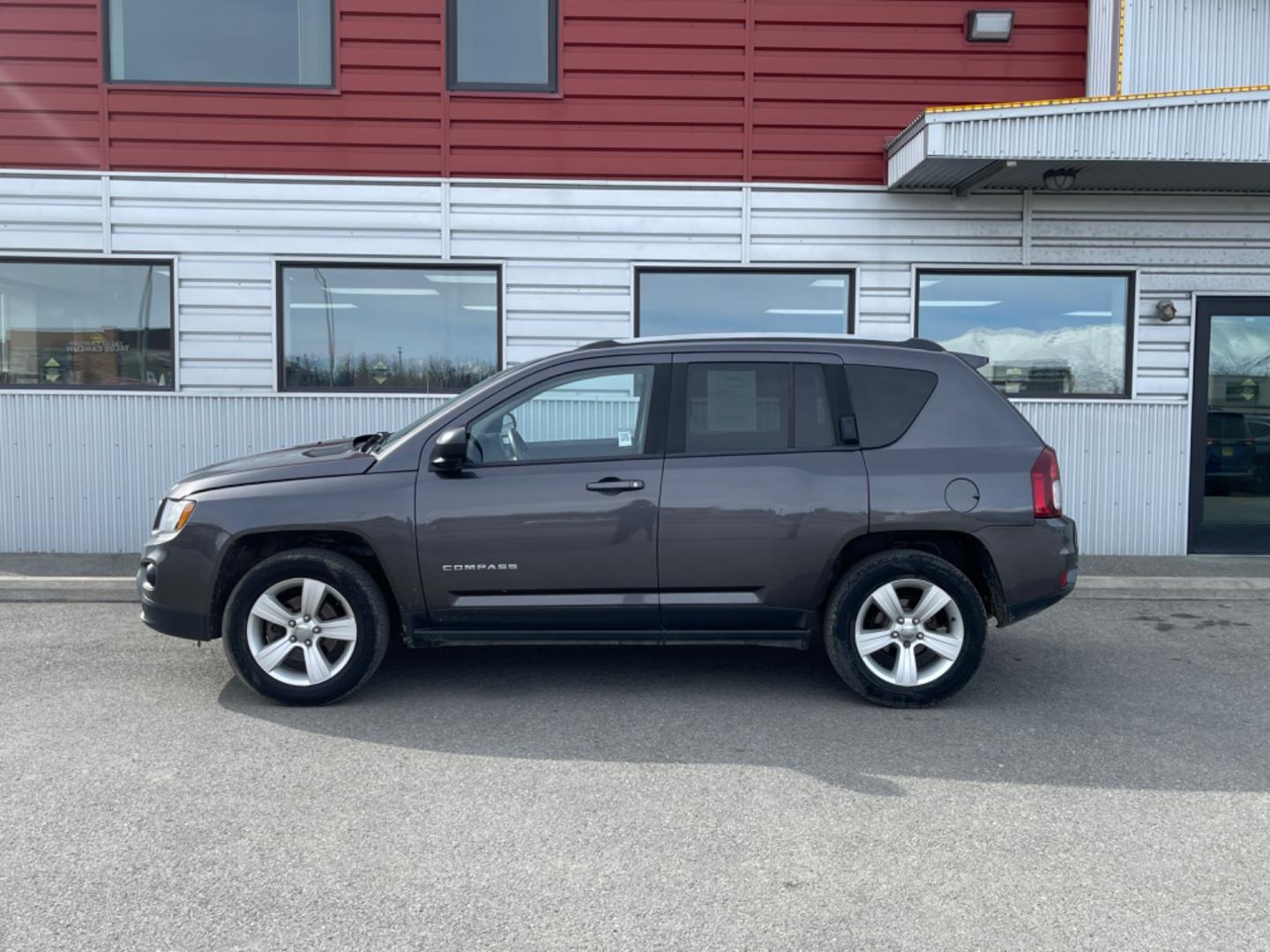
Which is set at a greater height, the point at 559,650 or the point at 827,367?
the point at 827,367

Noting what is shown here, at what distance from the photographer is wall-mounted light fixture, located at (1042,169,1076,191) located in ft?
29.3

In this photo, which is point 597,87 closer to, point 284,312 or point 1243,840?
point 284,312

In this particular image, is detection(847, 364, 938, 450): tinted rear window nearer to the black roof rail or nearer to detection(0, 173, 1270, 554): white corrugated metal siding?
the black roof rail

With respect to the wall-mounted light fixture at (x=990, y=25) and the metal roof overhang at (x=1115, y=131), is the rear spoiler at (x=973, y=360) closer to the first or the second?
the metal roof overhang at (x=1115, y=131)

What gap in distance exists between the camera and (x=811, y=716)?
531 cm

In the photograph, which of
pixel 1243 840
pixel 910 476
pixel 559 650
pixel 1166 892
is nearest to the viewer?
pixel 1166 892

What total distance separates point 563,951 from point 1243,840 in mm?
2471

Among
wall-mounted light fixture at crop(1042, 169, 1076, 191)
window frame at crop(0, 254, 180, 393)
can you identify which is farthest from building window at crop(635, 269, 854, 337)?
A: window frame at crop(0, 254, 180, 393)

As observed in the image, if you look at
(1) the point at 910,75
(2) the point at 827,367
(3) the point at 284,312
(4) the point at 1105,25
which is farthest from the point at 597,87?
(2) the point at 827,367

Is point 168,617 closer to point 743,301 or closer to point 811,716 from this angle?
point 811,716

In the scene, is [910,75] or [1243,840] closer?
[1243,840]

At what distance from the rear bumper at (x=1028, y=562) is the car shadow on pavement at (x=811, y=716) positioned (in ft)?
1.82

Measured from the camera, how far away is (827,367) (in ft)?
18.5

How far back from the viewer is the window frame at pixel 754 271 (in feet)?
31.8
